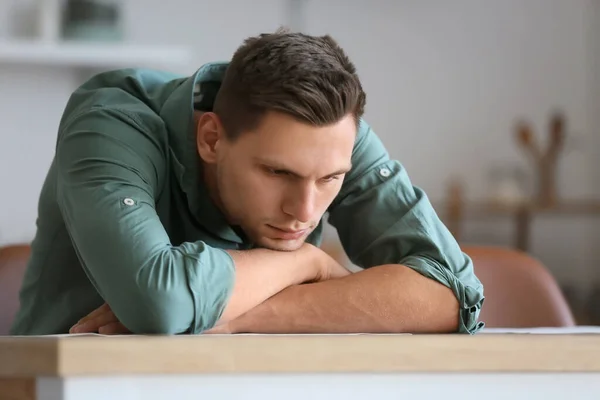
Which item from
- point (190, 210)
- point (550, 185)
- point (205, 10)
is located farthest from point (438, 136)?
point (190, 210)

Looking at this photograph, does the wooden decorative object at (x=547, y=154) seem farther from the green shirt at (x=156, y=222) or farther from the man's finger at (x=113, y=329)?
the man's finger at (x=113, y=329)

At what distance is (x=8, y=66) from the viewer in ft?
13.1

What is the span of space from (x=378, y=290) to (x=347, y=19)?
3197mm

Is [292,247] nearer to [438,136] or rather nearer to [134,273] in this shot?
[134,273]

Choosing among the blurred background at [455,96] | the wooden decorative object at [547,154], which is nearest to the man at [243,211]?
the blurred background at [455,96]

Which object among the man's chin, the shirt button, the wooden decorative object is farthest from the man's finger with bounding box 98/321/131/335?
the wooden decorative object

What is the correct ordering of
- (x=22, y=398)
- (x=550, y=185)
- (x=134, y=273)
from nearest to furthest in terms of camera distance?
1. (x=22, y=398)
2. (x=134, y=273)
3. (x=550, y=185)

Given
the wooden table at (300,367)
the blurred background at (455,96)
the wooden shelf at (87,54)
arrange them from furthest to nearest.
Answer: the blurred background at (455,96), the wooden shelf at (87,54), the wooden table at (300,367)

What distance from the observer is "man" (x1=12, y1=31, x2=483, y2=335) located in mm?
1110

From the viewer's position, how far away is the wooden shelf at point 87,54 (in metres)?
3.81

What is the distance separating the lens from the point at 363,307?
1191 mm

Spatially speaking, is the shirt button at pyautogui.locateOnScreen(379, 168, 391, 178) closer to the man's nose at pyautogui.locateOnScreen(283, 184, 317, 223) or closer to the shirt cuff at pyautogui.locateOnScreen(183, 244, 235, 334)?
the man's nose at pyautogui.locateOnScreen(283, 184, 317, 223)

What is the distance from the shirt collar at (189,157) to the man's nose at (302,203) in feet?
0.64

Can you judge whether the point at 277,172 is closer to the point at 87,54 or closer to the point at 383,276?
the point at 383,276
